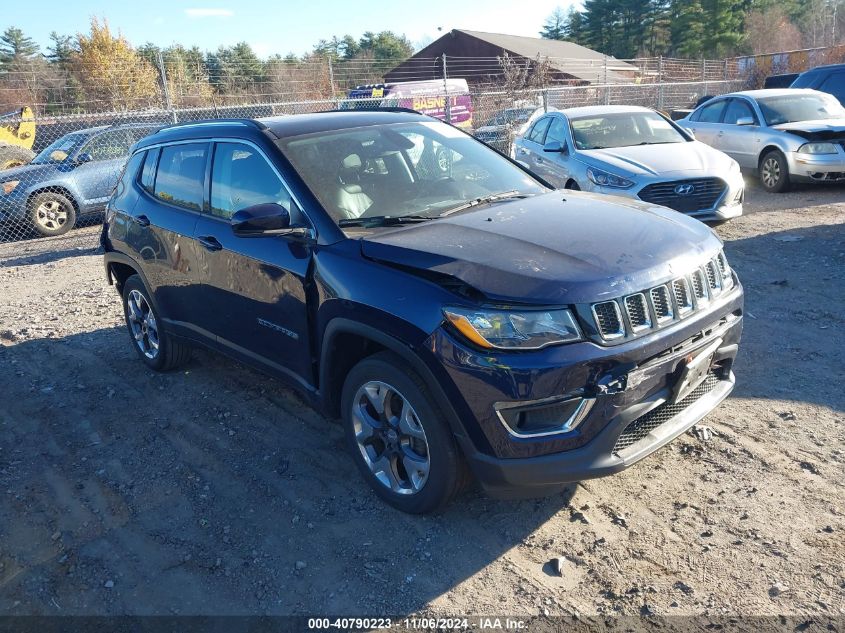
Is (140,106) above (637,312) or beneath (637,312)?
above

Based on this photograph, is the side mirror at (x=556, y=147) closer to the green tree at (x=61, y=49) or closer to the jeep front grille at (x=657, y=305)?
the jeep front grille at (x=657, y=305)

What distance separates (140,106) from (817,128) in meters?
16.7

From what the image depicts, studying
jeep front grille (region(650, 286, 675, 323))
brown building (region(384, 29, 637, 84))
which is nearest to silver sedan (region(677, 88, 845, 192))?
jeep front grille (region(650, 286, 675, 323))

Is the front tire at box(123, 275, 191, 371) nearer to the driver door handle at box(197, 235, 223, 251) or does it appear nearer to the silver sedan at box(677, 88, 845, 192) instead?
the driver door handle at box(197, 235, 223, 251)

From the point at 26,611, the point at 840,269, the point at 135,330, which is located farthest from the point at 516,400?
the point at 840,269

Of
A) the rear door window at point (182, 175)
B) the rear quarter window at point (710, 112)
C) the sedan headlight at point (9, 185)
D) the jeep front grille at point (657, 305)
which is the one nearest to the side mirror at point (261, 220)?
the rear door window at point (182, 175)

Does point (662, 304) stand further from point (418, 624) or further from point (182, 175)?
point (182, 175)

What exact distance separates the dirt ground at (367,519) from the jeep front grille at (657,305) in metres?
0.95

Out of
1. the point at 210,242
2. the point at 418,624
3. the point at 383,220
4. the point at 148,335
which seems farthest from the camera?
the point at 148,335

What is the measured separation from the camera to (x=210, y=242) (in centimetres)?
420

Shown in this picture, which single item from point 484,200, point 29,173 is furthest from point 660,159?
point 29,173

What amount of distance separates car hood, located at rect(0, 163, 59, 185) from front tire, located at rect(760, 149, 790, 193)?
11.8m

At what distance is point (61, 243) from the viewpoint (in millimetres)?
11273

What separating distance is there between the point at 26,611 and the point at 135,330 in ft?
9.87
